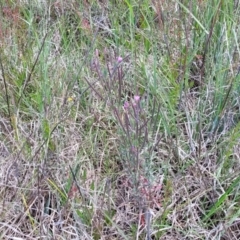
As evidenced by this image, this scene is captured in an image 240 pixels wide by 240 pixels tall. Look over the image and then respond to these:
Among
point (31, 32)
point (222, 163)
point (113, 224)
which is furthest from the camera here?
A: point (31, 32)

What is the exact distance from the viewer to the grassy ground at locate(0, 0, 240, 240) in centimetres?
121

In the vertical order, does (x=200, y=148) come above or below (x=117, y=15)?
below

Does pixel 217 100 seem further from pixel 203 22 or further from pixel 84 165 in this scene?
pixel 84 165

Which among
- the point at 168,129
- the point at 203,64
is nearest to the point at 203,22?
the point at 203,64

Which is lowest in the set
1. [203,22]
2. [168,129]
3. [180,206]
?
[180,206]

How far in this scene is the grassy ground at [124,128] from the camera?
1209 mm

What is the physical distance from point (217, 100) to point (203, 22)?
34 centimetres

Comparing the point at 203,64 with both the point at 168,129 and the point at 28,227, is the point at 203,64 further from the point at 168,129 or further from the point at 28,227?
the point at 28,227

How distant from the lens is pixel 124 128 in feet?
3.99

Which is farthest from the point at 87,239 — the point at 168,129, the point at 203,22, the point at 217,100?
the point at 203,22

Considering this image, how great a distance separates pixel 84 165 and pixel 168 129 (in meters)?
0.26

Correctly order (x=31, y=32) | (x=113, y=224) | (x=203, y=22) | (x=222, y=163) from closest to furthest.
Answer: (x=113, y=224)
(x=222, y=163)
(x=203, y=22)
(x=31, y=32)

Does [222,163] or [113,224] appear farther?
[222,163]

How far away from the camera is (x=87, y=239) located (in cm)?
117
